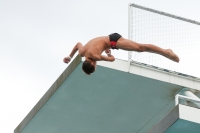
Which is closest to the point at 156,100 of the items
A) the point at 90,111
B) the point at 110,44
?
the point at 90,111

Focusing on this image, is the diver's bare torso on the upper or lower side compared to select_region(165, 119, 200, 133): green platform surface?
upper

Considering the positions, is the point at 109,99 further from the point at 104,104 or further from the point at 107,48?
the point at 107,48

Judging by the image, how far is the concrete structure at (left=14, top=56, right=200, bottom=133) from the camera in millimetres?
13344

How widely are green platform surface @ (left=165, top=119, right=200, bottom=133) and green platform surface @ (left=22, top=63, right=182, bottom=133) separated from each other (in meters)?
2.39

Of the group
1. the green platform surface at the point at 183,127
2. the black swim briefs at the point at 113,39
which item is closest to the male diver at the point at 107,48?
the black swim briefs at the point at 113,39

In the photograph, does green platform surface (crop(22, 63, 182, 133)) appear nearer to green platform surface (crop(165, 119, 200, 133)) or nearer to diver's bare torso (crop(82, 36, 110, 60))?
green platform surface (crop(165, 119, 200, 133))

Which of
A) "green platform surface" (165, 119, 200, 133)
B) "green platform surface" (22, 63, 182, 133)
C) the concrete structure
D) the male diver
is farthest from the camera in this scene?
"green platform surface" (22, 63, 182, 133)

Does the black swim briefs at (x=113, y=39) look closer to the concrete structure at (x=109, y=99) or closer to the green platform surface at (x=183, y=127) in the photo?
the green platform surface at (x=183, y=127)

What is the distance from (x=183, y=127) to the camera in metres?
11.1

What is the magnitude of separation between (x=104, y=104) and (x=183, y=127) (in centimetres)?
383

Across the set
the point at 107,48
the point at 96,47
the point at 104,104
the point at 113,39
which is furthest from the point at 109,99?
the point at 96,47

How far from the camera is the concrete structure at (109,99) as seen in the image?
1334cm

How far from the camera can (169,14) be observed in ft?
46.3

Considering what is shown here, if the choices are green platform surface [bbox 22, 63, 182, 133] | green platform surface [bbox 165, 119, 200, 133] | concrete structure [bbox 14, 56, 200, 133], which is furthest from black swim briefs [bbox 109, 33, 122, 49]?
green platform surface [bbox 22, 63, 182, 133]
